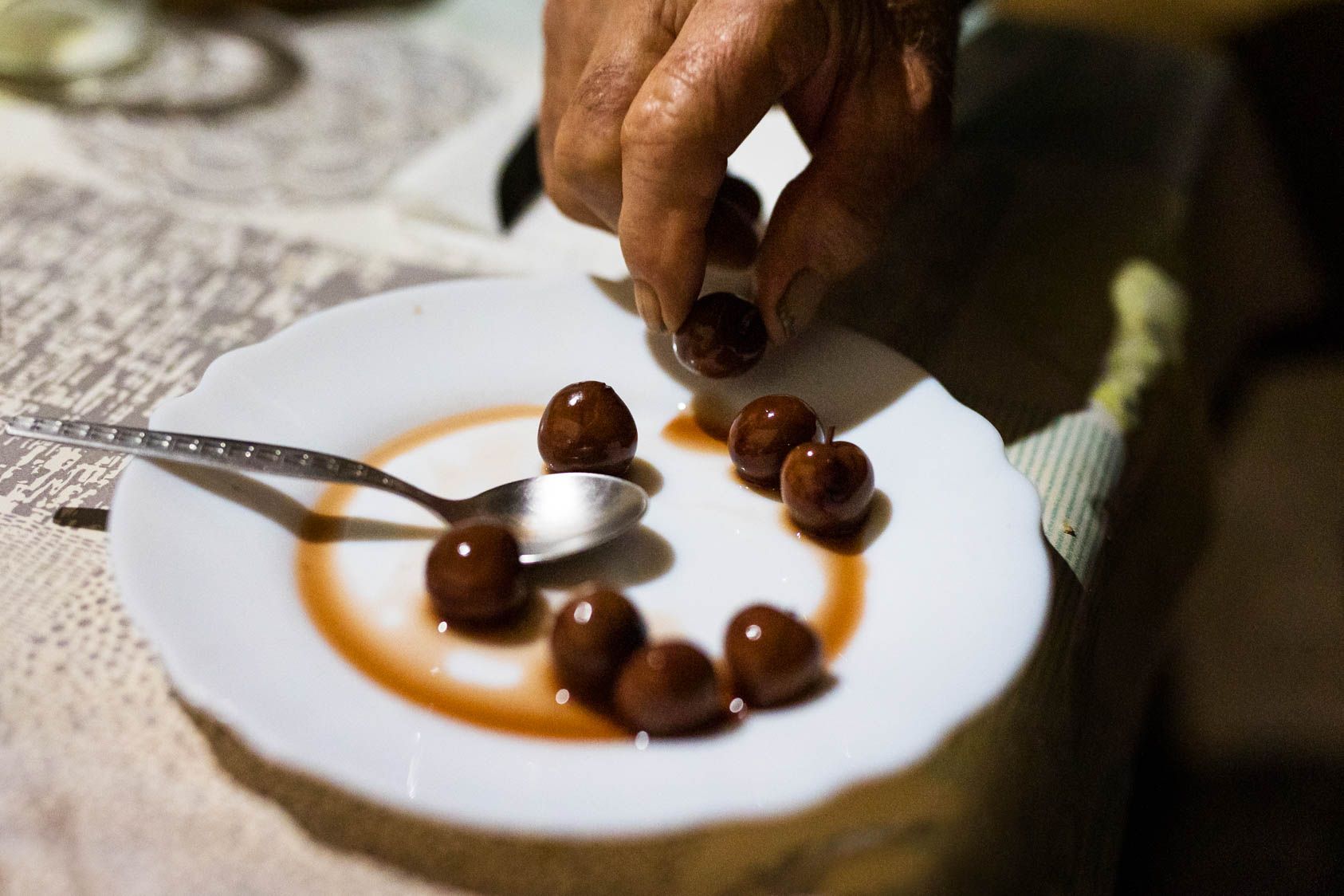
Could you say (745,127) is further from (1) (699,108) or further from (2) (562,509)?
(2) (562,509)

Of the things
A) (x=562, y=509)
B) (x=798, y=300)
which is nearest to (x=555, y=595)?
(x=562, y=509)

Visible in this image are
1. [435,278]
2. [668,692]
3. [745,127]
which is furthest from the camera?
[435,278]

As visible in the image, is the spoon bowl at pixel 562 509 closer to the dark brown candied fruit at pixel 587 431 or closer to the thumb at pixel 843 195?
the dark brown candied fruit at pixel 587 431

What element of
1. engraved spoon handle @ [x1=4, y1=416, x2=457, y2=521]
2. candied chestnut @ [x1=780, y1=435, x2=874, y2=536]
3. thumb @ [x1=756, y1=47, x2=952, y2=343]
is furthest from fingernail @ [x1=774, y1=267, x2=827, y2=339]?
engraved spoon handle @ [x1=4, y1=416, x2=457, y2=521]

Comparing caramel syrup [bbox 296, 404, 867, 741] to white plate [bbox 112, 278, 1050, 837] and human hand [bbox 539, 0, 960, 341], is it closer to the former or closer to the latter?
white plate [bbox 112, 278, 1050, 837]

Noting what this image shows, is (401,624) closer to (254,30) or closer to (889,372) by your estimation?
(889,372)

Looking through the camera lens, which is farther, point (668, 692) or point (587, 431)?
point (587, 431)

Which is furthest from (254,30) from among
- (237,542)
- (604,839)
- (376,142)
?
(604,839)
